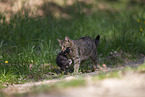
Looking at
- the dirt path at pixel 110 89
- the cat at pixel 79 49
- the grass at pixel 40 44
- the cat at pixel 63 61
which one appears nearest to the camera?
the dirt path at pixel 110 89

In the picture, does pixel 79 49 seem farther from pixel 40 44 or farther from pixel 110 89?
pixel 110 89

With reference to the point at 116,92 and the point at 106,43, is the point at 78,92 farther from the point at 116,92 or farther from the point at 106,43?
the point at 106,43

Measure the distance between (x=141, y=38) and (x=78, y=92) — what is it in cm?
465

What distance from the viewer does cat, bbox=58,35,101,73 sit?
4.71 m

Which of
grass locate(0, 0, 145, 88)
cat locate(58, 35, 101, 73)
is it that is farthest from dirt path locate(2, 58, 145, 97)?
grass locate(0, 0, 145, 88)

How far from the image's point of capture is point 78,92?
97.1 inches

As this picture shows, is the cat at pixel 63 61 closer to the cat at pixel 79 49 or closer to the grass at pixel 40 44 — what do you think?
the cat at pixel 79 49

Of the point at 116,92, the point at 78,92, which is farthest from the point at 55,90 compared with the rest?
the point at 116,92

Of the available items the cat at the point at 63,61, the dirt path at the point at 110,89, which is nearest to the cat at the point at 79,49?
the cat at the point at 63,61

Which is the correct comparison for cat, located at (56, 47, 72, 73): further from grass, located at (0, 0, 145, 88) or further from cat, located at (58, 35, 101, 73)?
grass, located at (0, 0, 145, 88)

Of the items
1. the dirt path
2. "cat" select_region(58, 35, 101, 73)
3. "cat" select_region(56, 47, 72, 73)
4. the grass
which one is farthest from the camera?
"cat" select_region(56, 47, 72, 73)

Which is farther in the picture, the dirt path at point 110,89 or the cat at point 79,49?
the cat at point 79,49

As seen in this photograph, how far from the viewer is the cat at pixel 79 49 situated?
471 centimetres

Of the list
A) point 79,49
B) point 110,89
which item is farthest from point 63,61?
point 110,89
